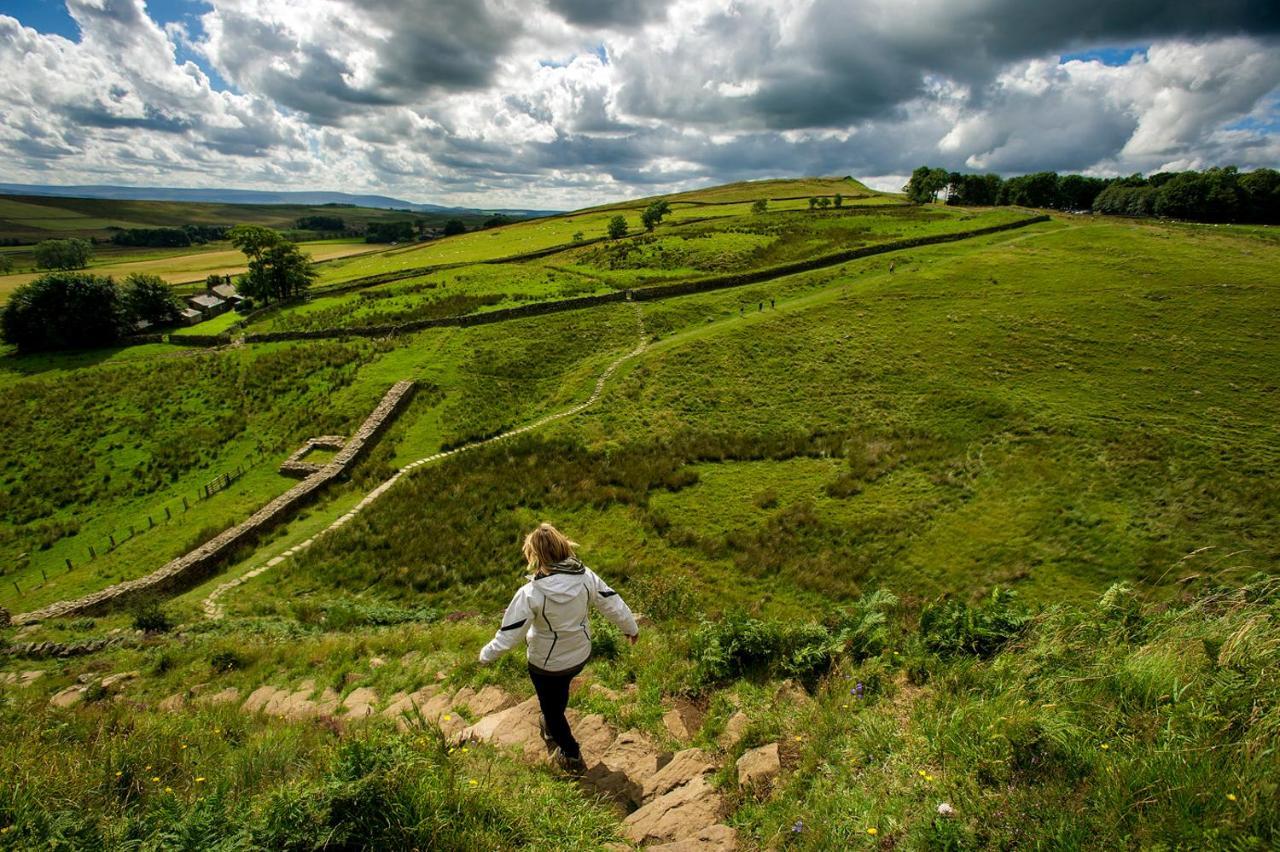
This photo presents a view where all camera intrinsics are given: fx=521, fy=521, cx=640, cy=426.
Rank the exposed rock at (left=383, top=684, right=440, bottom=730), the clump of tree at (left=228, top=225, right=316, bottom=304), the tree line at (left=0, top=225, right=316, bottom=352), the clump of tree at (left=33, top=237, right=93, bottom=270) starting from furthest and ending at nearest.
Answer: the clump of tree at (left=33, top=237, right=93, bottom=270), the clump of tree at (left=228, top=225, right=316, bottom=304), the tree line at (left=0, top=225, right=316, bottom=352), the exposed rock at (left=383, top=684, right=440, bottom=730)

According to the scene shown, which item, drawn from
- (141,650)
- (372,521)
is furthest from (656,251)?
(141,650)

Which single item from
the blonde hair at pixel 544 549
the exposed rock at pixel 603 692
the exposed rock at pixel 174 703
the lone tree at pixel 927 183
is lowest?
the exposed rock at pixel 174 703

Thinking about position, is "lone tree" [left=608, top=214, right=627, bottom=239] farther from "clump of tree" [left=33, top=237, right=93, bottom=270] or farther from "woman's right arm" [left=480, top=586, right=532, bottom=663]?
"clump of tree" [left=33, top=237, right=93, bottom=270]

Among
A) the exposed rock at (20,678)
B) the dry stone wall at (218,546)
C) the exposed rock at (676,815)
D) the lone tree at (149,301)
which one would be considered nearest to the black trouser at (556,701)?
the exposed rock at (676,815)

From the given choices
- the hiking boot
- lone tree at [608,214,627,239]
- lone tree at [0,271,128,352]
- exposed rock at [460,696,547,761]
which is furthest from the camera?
lone tree at [608,214,627,239]

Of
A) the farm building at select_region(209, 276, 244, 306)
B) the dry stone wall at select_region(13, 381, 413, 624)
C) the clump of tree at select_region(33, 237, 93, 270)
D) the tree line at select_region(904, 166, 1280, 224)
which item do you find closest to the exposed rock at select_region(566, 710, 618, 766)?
the dry stone wall at select_region(13, 381, 413, 624)

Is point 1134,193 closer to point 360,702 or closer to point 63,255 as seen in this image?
point 360,702

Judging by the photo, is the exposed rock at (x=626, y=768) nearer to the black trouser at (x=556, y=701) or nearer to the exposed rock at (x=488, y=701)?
the black trouser at (x=556, y=701)

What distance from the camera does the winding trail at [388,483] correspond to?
1617 cm

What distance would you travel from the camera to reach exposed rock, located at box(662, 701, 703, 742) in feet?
21.6

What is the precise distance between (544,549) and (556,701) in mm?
1786

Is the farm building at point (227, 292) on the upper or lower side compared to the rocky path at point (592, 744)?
upper

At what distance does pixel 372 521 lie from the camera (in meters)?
20.1

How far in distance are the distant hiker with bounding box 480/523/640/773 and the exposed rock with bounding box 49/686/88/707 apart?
9.24 metres
